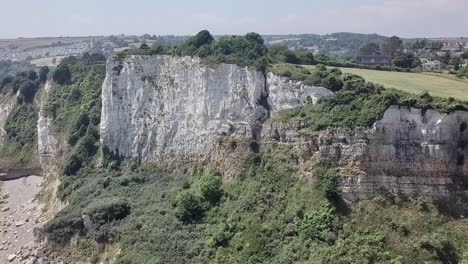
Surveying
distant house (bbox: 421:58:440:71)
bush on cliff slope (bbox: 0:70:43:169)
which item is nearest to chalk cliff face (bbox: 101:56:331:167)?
bush on cliff slope (bbox: 0:70:43:169)

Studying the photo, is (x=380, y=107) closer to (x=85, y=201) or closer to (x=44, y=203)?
(x=85, y=201)

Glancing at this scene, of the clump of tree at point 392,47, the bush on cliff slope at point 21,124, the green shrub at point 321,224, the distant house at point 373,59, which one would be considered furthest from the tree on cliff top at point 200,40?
the clump of tree at point 392,47

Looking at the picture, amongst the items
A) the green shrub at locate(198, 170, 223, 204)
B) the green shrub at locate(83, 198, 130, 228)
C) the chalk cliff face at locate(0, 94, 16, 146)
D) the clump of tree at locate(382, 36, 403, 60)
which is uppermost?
the clump of tree at locate(382, 36, 403, 60)

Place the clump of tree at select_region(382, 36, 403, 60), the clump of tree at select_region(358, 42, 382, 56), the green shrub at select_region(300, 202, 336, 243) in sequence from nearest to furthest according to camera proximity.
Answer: the green shrub at select_region(300, 202, 336, 243), the clump of tree at select_region(382, 36, 403, 60), the clump of tree at select_region(358, 42, 382, 56)

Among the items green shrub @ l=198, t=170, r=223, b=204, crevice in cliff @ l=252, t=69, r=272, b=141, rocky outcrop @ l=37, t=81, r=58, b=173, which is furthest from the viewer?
rocky outcrop @ l=37, t=81, r=58, b=173

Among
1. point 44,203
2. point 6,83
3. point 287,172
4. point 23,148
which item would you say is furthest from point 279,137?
point 6,83

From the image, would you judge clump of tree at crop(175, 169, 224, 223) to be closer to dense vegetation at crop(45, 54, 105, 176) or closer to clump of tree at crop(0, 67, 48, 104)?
dense vegetation at crop(45, 54, 105, 176)

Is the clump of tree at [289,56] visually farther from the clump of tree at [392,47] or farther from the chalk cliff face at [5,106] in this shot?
the chalk cliff face at [5,106]

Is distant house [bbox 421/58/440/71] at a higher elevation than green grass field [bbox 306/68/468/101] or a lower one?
higher
